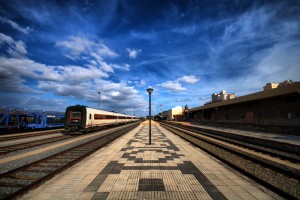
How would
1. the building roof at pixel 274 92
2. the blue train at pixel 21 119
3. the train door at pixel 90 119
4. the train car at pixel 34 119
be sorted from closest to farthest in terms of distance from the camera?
the building roof at pixel 274 92, the train door at pixel 90 119, the blue train at pixel 21 119, the train car at pixel 34 119

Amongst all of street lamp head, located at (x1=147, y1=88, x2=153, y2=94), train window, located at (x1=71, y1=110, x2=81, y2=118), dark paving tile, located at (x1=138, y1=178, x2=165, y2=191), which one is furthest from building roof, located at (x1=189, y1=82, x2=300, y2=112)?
train window, located at (x1=71, y1=110, x2=81, y2=118)

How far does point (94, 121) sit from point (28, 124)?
10223 millimetres

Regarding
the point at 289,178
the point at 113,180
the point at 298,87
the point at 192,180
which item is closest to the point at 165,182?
the point at 192,180

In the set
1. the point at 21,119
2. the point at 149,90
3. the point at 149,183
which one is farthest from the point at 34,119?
the point at 149,183

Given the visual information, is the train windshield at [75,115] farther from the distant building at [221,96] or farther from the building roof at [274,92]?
the distant building at [221,96]

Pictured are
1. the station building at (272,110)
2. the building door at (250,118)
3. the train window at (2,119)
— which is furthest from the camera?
the building door at (250,118)

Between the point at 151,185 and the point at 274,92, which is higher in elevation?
the point at 274,92

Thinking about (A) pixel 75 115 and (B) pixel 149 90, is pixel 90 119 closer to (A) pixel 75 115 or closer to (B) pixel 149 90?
(A) pixel 75 115

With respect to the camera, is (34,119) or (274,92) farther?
(34,119)

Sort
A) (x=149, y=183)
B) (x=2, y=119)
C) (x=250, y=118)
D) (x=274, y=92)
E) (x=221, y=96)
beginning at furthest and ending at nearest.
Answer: (x=221, y=96) → (x=250, y=118) → (x=2, y=119) → (x=274, y=92) → (x=149, y=183)

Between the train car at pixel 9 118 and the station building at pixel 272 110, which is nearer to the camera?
the station building at pixel 272 110

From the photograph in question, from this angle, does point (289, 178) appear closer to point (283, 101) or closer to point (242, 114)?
point (283, 101)

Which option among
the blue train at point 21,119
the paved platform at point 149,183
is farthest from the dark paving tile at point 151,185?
the blue train at point 21,119

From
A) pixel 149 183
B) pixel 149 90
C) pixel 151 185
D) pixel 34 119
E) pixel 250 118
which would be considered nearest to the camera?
pixel 151 185
